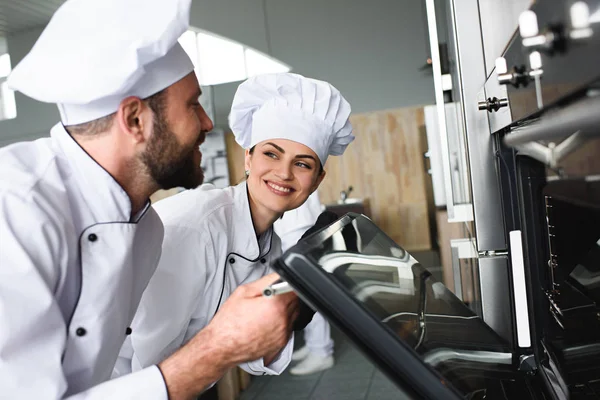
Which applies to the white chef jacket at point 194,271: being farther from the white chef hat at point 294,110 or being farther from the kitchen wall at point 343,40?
the kitchen wall at point 343,40

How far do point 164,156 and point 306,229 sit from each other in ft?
8.70

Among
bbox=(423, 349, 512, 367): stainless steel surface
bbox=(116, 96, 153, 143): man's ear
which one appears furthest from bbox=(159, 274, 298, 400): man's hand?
bbox=(116, 96, 153, 143): man's ear

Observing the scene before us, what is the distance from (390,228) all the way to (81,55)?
19.5 feet

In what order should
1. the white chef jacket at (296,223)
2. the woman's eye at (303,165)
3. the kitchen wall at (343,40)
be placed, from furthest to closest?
the kitchen wall at (343,40)
the white chef jacket at (296,223)
the woman's eye at (303,165)

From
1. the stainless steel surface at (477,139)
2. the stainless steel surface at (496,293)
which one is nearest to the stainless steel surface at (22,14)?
the stainless steel surface at (477,139)

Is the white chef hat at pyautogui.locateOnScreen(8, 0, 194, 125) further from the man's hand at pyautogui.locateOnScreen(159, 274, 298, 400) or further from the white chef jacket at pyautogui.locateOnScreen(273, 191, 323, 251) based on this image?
the white chef jacket at pyautogui.locateOnScreen(273, 191, 323, 251)

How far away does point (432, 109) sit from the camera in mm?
4508

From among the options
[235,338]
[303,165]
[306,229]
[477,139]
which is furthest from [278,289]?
[306,229]

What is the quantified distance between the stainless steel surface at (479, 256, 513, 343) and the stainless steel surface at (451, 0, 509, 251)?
3 centimetres

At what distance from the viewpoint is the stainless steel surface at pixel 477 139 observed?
47.1 inches

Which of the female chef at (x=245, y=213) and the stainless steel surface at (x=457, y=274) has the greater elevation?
the female chef at (x=245, y=213)

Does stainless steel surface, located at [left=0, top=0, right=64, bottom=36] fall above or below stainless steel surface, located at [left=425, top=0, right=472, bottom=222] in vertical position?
above

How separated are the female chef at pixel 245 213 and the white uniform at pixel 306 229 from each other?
5.92 feet

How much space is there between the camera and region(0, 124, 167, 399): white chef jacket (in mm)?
854
